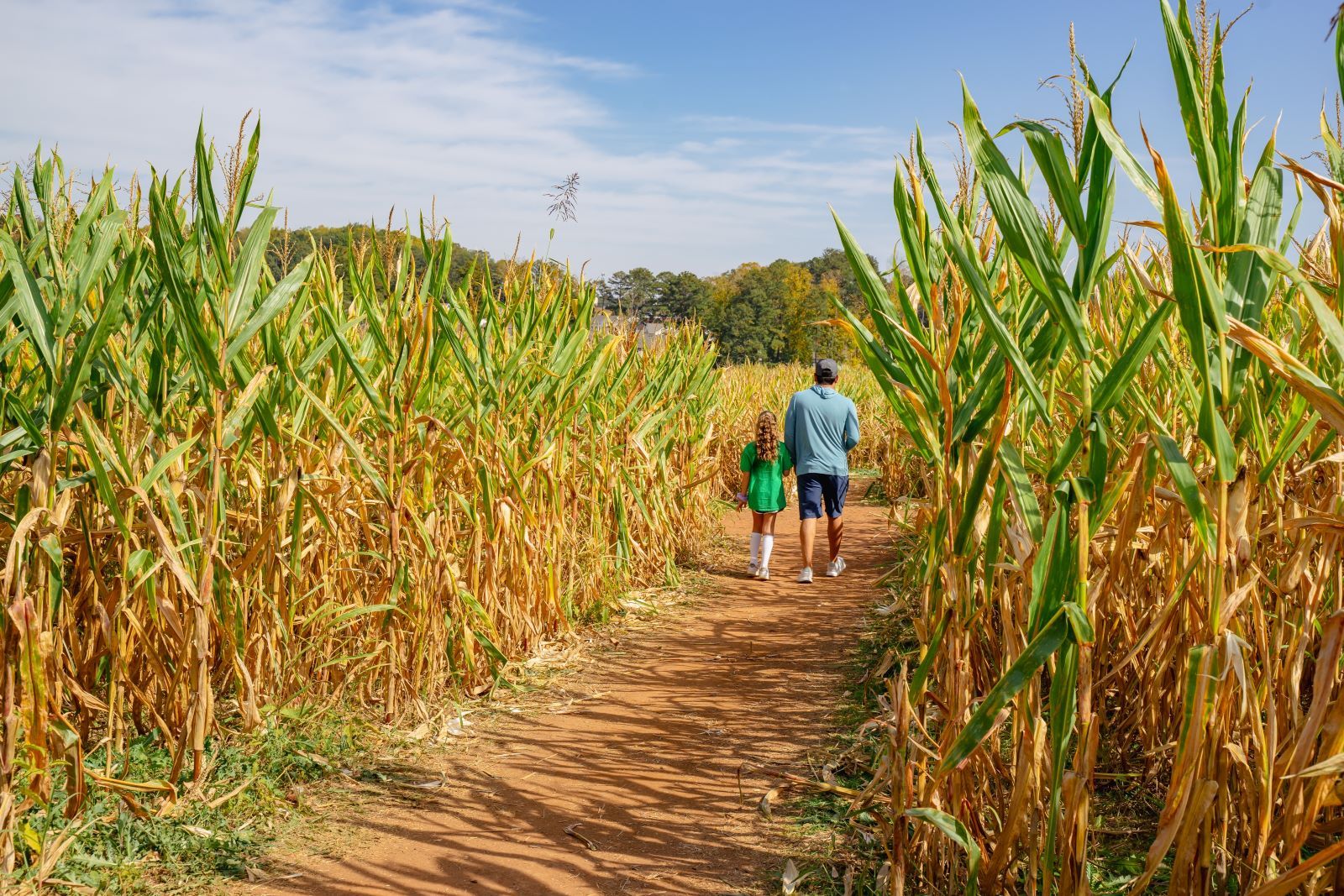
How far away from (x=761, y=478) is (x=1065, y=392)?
147 inches

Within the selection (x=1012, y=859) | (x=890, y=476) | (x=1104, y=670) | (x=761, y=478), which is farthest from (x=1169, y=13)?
(x=890, y=476)

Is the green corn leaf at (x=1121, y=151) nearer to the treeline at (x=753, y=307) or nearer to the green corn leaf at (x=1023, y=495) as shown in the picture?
the green corn leaf at (x=1023, y=495)

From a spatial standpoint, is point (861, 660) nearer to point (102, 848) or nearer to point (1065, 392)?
point (1065, 392)

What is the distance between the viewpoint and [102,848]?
107 inches

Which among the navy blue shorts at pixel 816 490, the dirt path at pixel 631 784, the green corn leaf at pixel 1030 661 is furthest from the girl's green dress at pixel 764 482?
the green corn leaf at pixel 1030 661

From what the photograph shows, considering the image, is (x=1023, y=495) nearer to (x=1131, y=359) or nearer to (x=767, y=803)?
(x=1131, y=359)

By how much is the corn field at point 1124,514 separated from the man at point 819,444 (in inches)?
158

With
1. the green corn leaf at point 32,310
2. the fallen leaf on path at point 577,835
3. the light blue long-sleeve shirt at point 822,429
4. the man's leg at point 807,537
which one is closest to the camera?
the green corn leaf at point 32,310

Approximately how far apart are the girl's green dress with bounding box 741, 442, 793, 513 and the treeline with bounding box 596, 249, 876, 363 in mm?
1401

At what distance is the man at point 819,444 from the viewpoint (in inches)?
267

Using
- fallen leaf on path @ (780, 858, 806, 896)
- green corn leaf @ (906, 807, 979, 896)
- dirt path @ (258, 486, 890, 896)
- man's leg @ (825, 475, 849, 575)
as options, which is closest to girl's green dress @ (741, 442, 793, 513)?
man's leg @ (825, 475, 849, 575)

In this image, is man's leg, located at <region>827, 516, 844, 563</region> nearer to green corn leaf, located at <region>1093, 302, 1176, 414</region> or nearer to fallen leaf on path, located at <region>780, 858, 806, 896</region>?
fallen leaf on path, located at <region>780, 858, 806, 896</region>

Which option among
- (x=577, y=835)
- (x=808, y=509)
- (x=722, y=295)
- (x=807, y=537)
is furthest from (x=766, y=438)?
(x=722, y=295)

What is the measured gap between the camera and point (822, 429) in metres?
6.85
